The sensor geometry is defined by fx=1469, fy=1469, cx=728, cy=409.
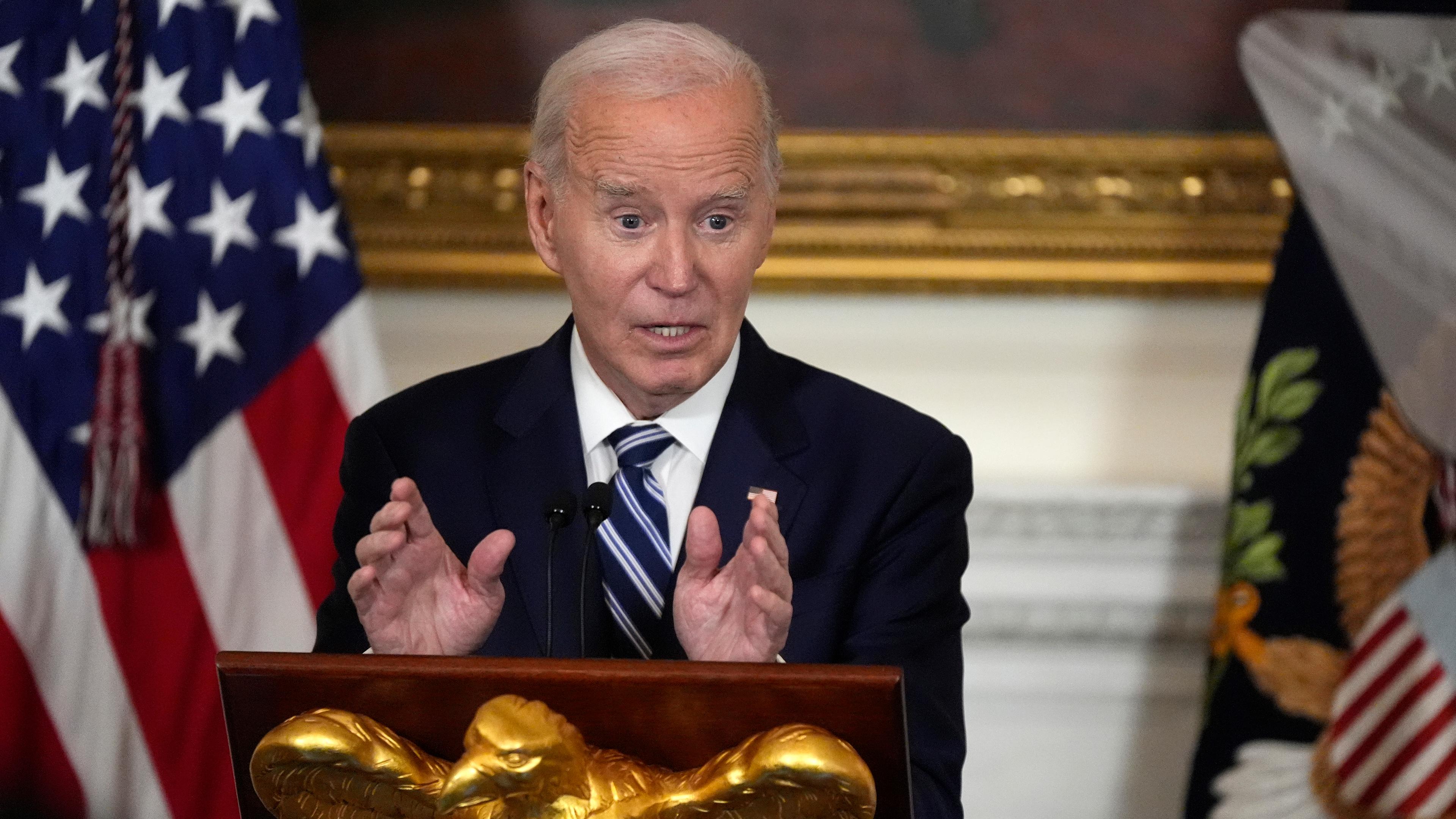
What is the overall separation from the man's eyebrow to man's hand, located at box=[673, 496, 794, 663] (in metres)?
0.45

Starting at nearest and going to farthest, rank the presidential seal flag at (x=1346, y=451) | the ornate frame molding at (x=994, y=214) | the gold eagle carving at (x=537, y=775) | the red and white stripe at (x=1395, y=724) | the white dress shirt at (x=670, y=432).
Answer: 1. the gold eagle carving at (x=537, y=775)
2. the white dress shirt at (x=670, y=432)
3. the red and white stripe at (x=1395, y=724)
4. the presidential seal flag at (x=1346, y=451)
5. the ornate frame molding at (x=994, y=214)

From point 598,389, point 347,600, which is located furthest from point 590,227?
point 347,600

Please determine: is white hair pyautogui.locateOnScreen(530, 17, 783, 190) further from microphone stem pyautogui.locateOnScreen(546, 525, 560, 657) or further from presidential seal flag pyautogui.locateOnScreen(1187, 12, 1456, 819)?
presidential seal flag pyautogui.locateOnScreen(1187, 12, 1456, 819)

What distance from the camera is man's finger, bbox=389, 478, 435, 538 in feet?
5.10

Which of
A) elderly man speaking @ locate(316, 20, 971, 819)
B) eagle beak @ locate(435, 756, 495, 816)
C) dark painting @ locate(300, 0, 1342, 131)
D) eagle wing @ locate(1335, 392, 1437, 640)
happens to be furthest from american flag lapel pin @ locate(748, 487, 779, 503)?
dark painting @ locate(300, 0, 1342, 131)

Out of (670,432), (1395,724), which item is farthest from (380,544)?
(1395,724)

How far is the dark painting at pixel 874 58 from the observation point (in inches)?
128

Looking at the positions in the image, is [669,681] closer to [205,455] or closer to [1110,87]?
[205,455]

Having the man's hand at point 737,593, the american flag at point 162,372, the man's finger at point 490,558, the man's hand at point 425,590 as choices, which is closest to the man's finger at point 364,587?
the man's hand at point 425,590

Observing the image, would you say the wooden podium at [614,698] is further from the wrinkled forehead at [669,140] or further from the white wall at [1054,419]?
the white wall at [1054,419]

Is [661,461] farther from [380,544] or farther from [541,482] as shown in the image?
[380,544]

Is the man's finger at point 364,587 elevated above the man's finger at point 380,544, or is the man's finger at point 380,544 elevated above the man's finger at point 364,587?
the man's finger at point 380,544

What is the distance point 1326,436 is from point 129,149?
2.36 m

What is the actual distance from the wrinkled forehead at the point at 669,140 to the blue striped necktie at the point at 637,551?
39cm
